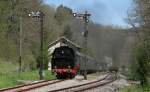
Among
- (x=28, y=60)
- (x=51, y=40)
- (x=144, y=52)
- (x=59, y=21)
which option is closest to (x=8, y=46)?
(x=28, y=60)

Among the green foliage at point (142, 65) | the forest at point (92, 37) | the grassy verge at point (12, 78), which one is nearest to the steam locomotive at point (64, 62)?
the grassy verge at point (12, 78)

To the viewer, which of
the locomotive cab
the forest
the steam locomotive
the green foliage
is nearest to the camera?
the green foliage

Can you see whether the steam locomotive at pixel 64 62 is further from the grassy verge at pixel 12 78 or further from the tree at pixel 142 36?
the tree at pixel 142 36

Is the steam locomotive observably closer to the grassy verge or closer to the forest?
the grassy verge

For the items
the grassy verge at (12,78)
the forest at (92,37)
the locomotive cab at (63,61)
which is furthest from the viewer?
the forest at (92,37)

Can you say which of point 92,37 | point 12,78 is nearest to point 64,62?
point 12,78

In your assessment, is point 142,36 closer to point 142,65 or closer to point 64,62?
point 64,62

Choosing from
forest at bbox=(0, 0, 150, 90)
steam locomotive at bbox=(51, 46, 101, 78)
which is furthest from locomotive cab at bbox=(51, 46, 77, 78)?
forest at bbox=(0, 0, 150, 90)

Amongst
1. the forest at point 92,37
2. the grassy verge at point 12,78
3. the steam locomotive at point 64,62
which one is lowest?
the grassy verge at point 12,78

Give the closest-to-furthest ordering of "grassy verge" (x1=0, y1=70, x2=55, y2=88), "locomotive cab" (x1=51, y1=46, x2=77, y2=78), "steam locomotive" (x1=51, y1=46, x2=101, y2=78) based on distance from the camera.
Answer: "grassy verge" (x1=0, y1=70, x2=55, y2=88) < "steam locomotive" (x1=51, y1=46, x2=101, y2=78) < "locomotive cab" (x1=51, y1=46, x2=77, y2=78)

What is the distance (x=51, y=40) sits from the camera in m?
99.1

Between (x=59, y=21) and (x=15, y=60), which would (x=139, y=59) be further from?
(x=59, y=21)

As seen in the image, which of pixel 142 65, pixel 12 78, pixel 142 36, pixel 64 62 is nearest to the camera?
pixel 142 65

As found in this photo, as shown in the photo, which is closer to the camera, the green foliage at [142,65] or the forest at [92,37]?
the green foliage at [142,65]
